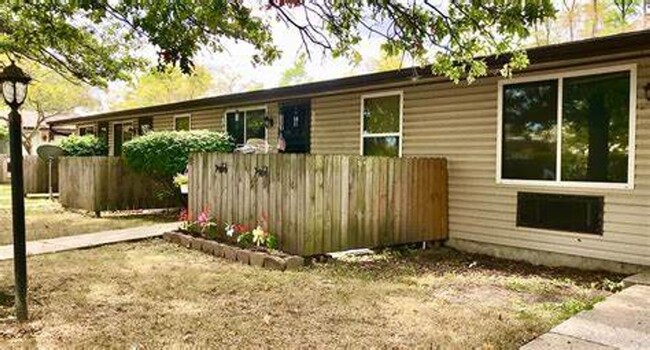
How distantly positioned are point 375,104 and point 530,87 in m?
2.83

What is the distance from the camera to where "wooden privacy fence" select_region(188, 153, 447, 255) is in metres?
6.25

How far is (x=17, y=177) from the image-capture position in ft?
13.4

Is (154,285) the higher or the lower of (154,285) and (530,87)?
the lower

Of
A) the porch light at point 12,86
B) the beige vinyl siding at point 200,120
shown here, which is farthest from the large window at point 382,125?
the porch light at point 12,86

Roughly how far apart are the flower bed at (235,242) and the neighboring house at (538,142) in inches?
119

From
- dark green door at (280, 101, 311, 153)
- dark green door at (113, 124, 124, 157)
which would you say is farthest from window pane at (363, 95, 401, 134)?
dark green door at (113, 124, 124, 157)

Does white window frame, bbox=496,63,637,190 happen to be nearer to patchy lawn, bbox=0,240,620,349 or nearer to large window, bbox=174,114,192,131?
patchy lawn, bbox=0,240,620,349

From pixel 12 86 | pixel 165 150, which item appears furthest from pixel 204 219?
pixel 12 86

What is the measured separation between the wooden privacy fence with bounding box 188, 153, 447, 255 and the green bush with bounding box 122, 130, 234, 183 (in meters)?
2.31

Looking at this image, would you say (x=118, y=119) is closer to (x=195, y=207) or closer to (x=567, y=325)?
(x=195, y=207)

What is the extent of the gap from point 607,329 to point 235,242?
14.9 ft

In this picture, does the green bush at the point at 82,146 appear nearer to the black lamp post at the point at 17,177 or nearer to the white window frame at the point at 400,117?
the white window frame at the point at 400,117

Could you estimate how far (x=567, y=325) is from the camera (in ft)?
12.6

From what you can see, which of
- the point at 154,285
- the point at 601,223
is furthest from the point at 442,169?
the point at 154,285
